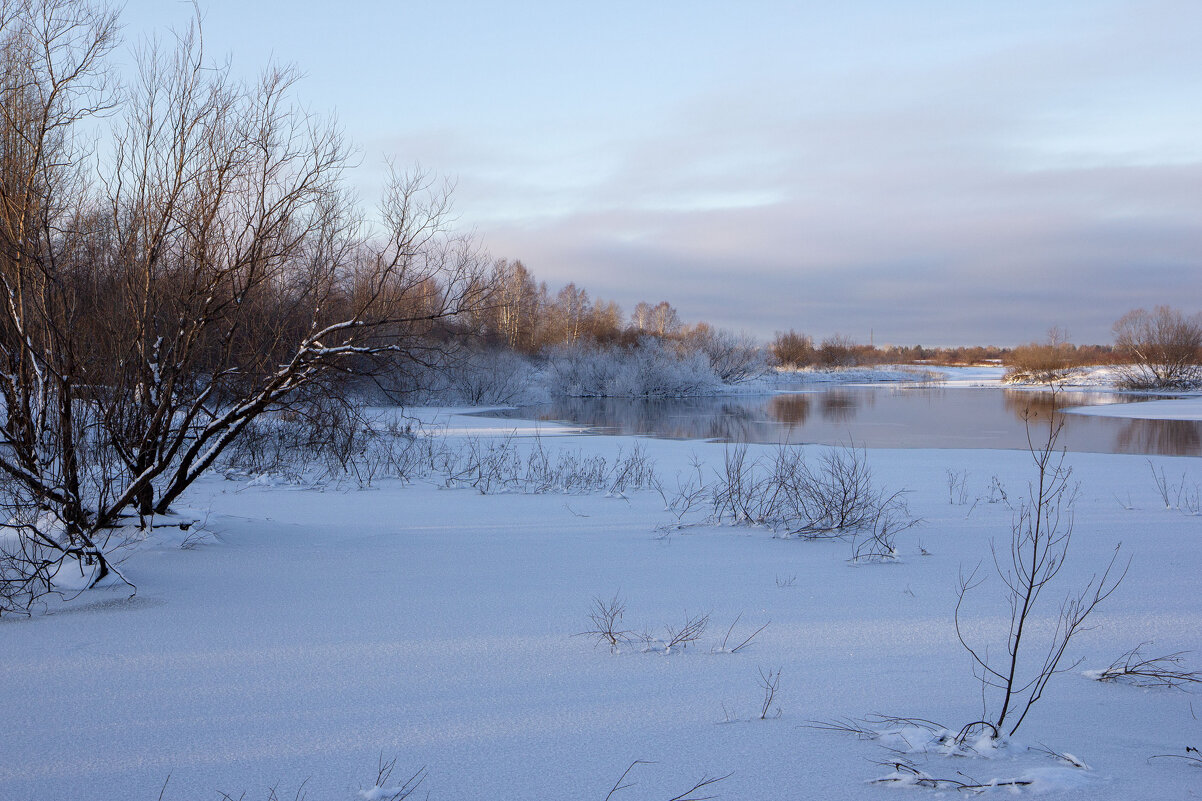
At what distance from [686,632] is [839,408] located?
952 inches

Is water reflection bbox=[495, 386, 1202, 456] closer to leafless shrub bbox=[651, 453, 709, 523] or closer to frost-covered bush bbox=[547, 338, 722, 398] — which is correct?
frost-covered bush bbox=[547, 338, 722, 398]

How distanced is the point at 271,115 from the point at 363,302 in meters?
1.35

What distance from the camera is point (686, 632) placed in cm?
322

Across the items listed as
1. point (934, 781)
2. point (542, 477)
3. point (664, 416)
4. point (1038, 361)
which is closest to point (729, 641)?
point (934, 781)

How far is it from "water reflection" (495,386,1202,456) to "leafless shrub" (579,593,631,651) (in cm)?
1090

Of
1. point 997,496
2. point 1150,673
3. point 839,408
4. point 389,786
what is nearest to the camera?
point 389,786

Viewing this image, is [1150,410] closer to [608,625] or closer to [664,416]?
[664,416]

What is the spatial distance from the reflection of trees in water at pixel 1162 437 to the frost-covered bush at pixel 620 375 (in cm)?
1972

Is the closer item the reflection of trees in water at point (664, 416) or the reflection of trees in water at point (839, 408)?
the reflection of trees in water at point (664, 416)

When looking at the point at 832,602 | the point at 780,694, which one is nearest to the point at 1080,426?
the point at 832,602

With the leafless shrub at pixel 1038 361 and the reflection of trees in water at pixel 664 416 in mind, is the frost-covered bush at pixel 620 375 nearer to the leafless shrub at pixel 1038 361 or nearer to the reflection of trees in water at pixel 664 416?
the reflection of trees in water at pixel 664 416

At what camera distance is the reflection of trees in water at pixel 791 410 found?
2148 centimetres

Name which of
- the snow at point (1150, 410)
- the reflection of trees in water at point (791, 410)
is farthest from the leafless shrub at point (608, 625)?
the snow at point (1150, 410)

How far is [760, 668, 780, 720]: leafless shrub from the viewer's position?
2.55 meters
